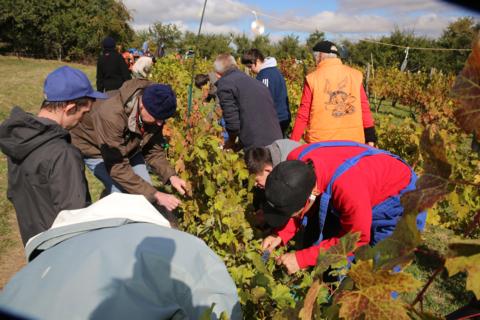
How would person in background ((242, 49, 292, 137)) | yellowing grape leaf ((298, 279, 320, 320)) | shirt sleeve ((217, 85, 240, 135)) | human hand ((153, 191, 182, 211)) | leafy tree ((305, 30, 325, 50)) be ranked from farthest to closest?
1. leafy tree ((305, 30, 325, 50))
2. person in background ((242, 49, 292, 137))
3. shirt sleeve ((217, 85, 240, 135))
4. human hand ((153, 191, 182, 211))
5. yellowing grape leaf ((298, 279, 320, 320))

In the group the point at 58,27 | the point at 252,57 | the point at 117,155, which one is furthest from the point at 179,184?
the point at 58,27

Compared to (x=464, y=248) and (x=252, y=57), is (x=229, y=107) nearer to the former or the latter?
(x=252, y=57)

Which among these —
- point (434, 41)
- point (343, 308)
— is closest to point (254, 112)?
point (343, 308)

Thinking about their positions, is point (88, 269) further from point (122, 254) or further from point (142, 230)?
point (142, 230)

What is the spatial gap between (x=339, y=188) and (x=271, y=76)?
343 centimetres

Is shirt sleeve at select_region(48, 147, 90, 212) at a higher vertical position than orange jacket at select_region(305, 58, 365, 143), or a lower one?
lower

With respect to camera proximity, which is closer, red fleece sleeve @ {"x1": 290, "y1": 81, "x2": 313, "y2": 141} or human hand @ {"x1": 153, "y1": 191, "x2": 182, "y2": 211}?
human hand @ {"x1": 153, "y1": 191, "x2": 182, "y2": 211}

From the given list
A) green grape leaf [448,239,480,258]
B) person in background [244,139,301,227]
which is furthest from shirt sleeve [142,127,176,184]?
green grape leaf [448,239,480,258]

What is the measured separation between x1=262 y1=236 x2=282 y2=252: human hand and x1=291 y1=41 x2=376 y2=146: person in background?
4.56 feet

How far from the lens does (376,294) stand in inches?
26.6

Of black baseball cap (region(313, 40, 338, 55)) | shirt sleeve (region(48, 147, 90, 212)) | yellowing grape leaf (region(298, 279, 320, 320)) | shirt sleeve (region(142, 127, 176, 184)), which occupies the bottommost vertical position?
shirt sleeve (region(142, 127, 176, 184))

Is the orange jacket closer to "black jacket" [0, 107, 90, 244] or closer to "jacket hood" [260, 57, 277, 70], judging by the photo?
"jacket hood" [260, 57, 277, 70]

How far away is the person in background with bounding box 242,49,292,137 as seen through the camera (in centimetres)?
Result: 518

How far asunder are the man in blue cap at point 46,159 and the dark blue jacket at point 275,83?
3186 millimetres
